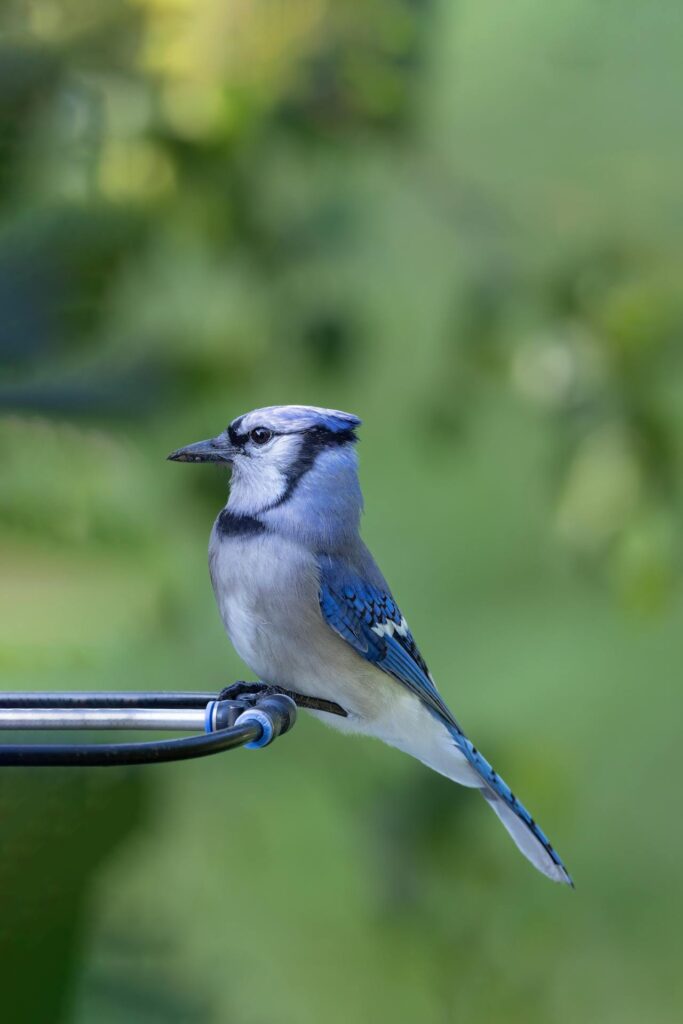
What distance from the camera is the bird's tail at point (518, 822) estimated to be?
101cm

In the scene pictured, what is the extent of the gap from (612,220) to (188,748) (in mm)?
1498

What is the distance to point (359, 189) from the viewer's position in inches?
72.2

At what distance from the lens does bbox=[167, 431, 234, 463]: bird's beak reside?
94 centimetres

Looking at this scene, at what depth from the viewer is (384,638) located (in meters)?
1.06

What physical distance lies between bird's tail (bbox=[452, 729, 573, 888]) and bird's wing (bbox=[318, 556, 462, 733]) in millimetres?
34

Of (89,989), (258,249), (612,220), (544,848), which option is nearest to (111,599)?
(89,989)

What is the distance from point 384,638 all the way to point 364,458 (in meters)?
0.89

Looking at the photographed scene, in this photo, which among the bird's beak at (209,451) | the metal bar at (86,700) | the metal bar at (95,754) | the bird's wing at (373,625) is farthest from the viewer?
the bird's wing at (373,625)

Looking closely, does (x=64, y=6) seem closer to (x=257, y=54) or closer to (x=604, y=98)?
(x=257, y=54)

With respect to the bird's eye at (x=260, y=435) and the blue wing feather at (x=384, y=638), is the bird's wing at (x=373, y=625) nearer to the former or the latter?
the blue wing feather at (x=384, y=638)

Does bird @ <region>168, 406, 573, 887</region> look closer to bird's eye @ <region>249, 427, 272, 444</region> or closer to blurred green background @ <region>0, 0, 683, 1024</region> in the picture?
→ bird's eye @ <region>249, 427, 272, 444</region>

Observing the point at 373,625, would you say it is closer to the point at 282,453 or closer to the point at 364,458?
the point at 282,453

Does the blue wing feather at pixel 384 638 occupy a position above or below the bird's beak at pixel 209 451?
below

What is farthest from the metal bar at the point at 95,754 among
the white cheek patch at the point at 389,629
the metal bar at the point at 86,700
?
the white cheek patch at the point at 389,629
